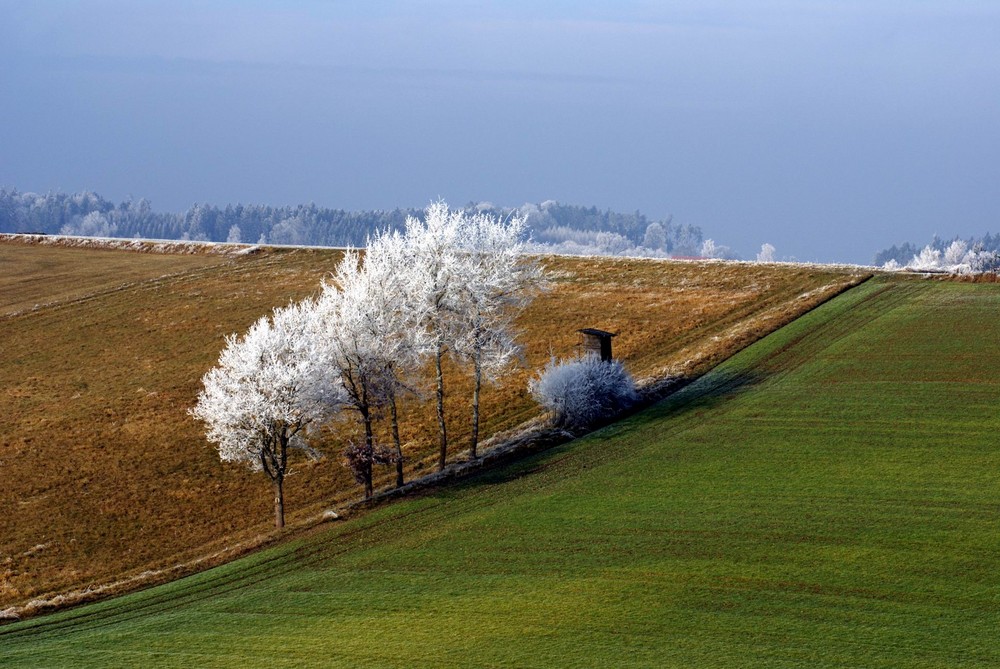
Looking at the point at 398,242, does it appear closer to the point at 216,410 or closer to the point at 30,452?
the point at 216,410

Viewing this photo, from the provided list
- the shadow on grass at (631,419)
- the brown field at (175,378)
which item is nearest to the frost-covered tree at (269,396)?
the brown field at (175,378)

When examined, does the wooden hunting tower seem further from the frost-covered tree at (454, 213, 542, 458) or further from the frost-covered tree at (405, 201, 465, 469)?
the frost-covered tree at (405, 201, 465, 469)

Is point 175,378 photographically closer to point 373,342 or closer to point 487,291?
point 373,342

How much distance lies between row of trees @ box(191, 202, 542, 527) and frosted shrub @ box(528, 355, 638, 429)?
2931 mm

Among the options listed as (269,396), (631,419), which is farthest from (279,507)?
(631,419)

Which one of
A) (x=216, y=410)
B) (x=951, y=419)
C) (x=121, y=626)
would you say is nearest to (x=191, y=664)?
(x=121, y=626)

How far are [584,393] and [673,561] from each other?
18.4 meters

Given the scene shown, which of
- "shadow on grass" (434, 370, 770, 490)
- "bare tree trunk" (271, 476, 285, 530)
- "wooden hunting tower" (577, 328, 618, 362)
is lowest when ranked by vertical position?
"bare tree trunk" (271, 476, 285, 530)

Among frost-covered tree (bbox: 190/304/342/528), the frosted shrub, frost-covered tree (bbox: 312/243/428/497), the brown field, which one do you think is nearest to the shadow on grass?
the frosted shrub

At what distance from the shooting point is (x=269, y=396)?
1961 inches

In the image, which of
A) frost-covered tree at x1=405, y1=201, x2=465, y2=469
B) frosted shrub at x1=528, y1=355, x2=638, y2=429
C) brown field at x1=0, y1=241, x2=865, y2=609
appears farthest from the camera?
frosted shrub at x1=528, y1=355, x2=638, y2=429

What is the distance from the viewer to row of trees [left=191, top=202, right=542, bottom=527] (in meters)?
50.0

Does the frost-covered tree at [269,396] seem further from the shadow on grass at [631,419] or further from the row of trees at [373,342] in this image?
the shadow on grass at [631,419]

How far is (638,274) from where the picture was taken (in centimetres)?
8681
